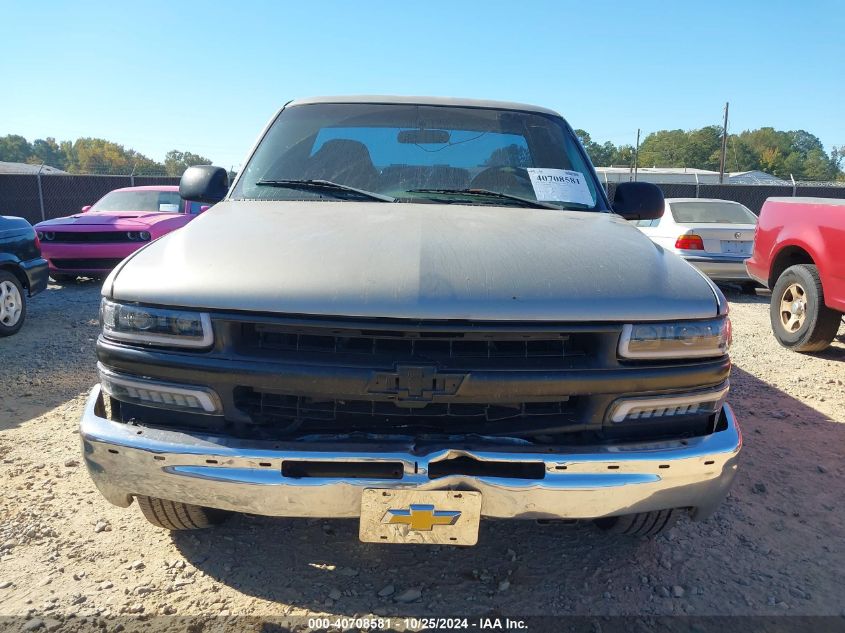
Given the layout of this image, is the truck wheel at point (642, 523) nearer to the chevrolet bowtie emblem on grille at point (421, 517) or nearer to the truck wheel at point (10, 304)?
the chevrolet bowtie emblem on grille at point (421, 517)

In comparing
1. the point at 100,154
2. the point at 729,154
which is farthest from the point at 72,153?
the point at 729,154

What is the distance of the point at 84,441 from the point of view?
6.75 ft

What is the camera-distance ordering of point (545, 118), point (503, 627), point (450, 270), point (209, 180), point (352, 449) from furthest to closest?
point (545, 118), point (209, 180), point (503, 627), point (450, 270), point (352, 449)

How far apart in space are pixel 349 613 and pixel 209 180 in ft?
7.31

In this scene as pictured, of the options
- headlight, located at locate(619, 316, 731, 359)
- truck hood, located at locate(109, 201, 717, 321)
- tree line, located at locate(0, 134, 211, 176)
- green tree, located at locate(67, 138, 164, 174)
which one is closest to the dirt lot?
headlight, located at locate(619, 316, 731, 359)

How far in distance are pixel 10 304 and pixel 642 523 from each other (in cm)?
614

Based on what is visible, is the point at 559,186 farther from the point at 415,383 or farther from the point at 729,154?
the point at 729,154

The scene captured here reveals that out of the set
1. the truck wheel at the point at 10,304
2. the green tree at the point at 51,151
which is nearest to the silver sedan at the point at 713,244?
the truck wheel at the point at 10,304

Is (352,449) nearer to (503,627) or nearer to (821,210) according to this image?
(503,627)

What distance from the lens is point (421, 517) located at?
1.90 m

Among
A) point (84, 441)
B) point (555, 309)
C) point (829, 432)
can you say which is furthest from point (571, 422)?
point (829, 432)

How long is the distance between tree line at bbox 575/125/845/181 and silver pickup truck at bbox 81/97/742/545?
73.4 metres

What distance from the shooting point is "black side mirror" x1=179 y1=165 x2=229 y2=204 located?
130 inches

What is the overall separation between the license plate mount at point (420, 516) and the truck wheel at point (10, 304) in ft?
18.4
